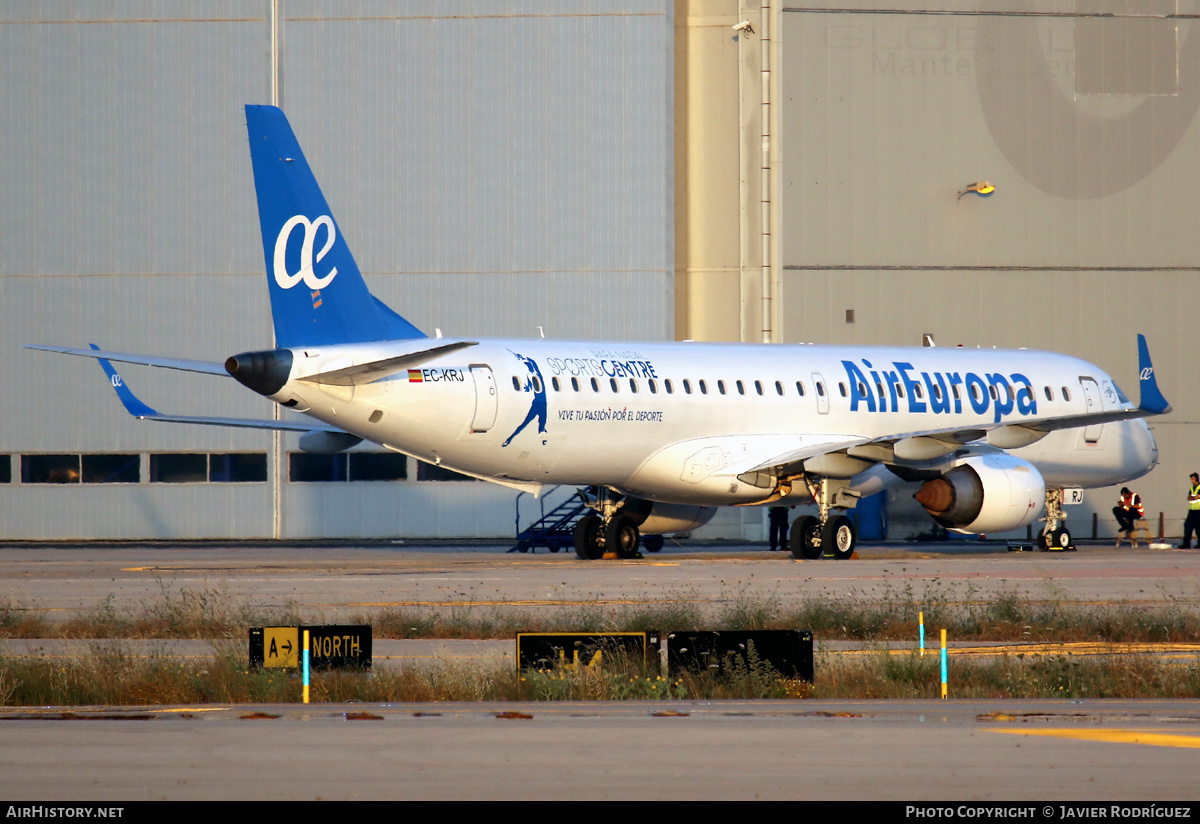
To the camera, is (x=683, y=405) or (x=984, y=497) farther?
(x=683, y=405)

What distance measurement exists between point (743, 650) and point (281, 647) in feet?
13.0

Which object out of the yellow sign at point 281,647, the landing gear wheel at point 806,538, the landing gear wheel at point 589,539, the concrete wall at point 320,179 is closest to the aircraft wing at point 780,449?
the landing gear wheel at point 806,538

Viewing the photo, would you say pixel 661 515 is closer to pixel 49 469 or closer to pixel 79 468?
pixel 79 468

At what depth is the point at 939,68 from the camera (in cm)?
4275

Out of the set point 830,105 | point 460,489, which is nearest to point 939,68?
Result: point 830,105

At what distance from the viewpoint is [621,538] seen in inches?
1195

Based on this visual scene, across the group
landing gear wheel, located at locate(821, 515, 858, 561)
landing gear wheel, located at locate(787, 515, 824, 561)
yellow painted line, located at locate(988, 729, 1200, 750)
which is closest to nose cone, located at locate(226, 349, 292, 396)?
landing gear wheel, located at locate(787, 515, 824, 561)

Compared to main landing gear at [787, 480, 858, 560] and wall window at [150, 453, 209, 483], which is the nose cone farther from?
wall window at [150, 453, 209, 483]

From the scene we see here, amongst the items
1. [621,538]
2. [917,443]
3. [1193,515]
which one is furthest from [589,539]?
[1193,515]

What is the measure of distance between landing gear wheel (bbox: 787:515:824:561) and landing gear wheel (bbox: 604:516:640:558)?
3.16m

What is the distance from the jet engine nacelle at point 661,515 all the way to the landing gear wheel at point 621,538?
0.24 metres

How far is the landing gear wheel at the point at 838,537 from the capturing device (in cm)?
2923

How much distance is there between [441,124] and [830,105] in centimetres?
1085

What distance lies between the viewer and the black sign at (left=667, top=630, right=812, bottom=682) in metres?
12.2
